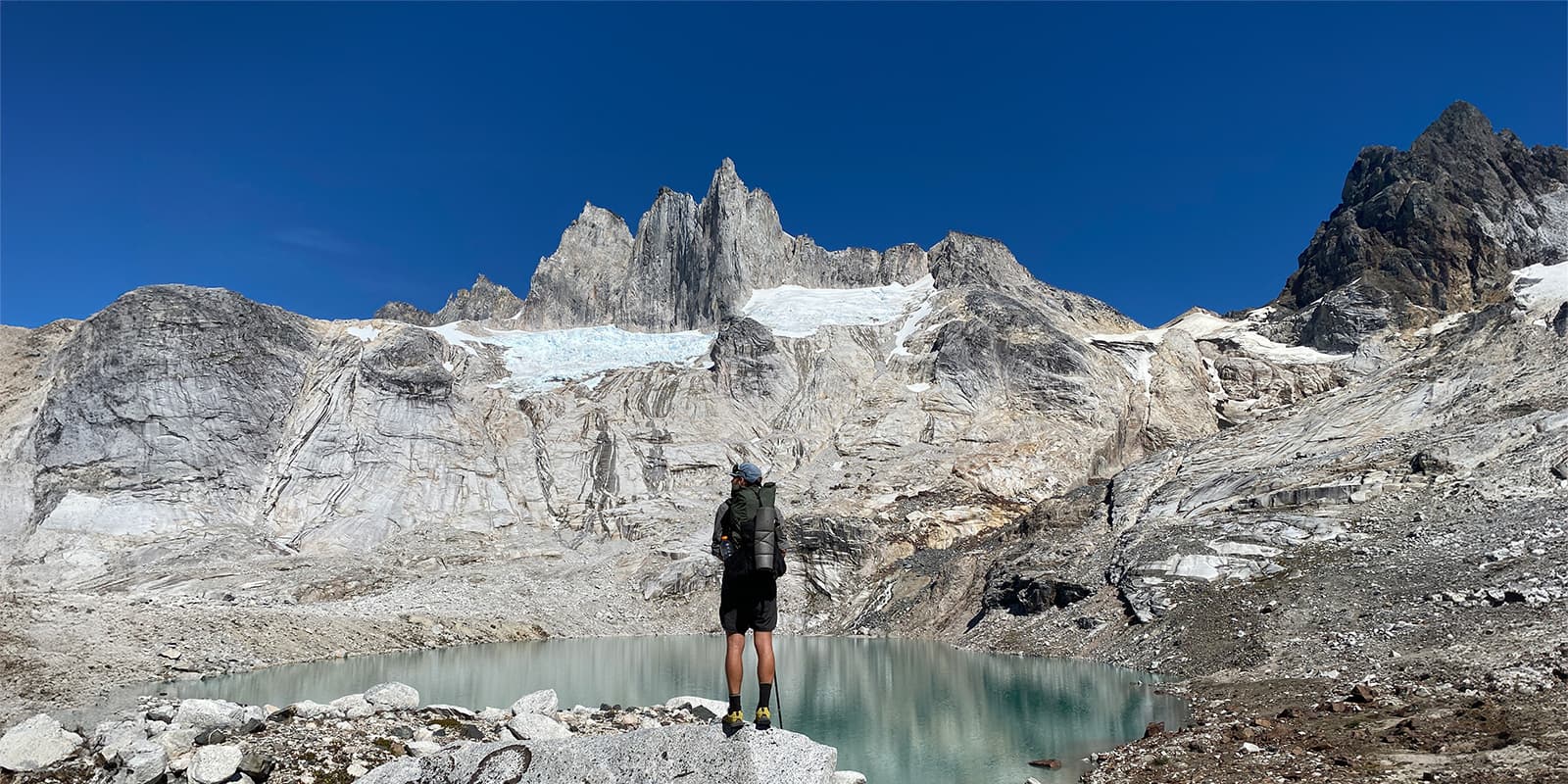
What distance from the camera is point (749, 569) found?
29.6ft

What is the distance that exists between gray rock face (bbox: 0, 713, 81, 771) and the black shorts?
12.2m

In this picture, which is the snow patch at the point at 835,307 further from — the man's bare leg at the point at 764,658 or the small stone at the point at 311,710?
the man's bare leg at the point at 764,658

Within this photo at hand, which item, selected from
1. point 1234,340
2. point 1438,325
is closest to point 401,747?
point 1234,340

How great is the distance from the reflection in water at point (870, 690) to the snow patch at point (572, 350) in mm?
55404

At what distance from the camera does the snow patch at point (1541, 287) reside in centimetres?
7590

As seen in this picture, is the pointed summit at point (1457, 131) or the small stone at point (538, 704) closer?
the small stone at point (538, 704)

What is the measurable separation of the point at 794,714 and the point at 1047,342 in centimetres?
8006

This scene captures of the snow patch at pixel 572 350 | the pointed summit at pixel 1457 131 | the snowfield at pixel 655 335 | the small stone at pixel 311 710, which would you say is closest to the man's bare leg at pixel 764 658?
the small stone at pixel 311 710

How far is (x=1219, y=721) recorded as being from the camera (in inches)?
782

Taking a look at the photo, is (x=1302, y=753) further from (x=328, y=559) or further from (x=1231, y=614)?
(x=328, y=559)

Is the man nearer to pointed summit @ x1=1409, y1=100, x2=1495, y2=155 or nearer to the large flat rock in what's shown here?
the large flat rock

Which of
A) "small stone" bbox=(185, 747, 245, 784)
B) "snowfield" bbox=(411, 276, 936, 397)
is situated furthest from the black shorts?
"snowfield" bbox=(411, 276, 936, 397)

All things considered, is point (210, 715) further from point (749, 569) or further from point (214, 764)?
point (749, 569)

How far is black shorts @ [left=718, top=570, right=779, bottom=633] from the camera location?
29.6 feet
